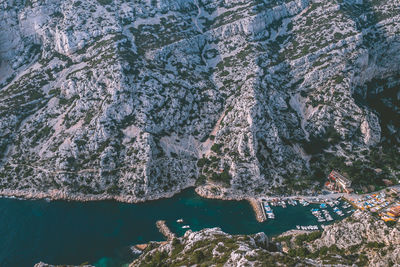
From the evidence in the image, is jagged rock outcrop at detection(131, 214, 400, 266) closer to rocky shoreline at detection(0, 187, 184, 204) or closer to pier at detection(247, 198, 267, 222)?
pier at detection(247, 198, 267, 222)

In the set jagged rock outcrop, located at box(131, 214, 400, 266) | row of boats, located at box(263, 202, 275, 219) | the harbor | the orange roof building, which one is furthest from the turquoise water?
jagged rock outcrop, located at box(131, 214, 400, 266)

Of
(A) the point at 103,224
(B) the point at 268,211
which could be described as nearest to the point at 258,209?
(B) the point at 268,211

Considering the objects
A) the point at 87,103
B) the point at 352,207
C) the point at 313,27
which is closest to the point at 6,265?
the point at 87,103

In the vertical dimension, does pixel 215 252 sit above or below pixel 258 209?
above

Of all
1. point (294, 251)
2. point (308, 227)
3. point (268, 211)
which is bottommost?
point (308, 227)

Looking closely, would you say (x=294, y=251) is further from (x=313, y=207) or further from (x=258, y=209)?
(x=313, y=207)

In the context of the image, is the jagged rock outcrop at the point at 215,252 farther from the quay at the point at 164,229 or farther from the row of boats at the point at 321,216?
the row of boats at the point at 321,216
